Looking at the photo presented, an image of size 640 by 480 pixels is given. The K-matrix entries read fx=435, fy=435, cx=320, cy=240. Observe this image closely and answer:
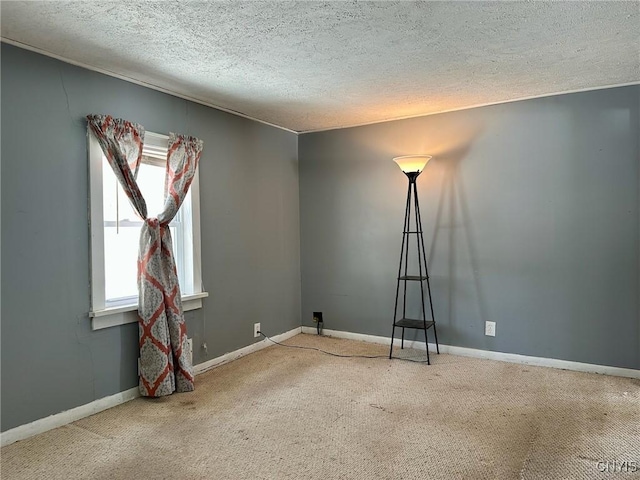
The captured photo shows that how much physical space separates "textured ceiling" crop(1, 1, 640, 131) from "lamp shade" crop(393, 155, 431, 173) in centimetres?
47

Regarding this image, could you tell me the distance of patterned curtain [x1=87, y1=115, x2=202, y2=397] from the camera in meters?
2.77

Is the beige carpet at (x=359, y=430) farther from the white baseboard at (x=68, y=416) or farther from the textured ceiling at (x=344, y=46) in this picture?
the textured ceiling at (x=344, y=46)

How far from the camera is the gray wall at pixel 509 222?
3266 millimetres

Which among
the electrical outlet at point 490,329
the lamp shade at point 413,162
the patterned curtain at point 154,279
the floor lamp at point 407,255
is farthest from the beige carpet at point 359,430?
the lamp shade at point 413,162

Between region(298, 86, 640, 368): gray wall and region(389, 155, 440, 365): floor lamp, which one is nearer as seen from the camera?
region(298, 86, 640, 368): gray wall

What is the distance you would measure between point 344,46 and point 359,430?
2.18 m

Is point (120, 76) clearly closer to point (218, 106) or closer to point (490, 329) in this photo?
point (218, 106)

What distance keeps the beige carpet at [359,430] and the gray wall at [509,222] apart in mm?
499

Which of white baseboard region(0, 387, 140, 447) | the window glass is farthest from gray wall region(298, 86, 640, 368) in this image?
white baseboard region(0, 387, 140, 447)

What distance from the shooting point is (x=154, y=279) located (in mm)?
2939

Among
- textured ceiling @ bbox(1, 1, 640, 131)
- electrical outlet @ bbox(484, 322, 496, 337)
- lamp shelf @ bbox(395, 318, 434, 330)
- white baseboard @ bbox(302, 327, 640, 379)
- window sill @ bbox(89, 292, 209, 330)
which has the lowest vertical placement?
white baseboard @ bbox(302, 327, 640, 379)

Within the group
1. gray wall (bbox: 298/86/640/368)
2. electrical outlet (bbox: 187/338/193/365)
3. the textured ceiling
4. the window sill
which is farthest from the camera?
gray wall (bbox: 298/86/640/368)

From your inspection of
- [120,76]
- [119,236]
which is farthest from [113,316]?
[120,76]

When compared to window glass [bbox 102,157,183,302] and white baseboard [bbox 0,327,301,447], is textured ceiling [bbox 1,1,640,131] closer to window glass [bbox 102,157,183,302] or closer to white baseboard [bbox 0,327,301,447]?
window glass [bbox 102,157,183,302]
